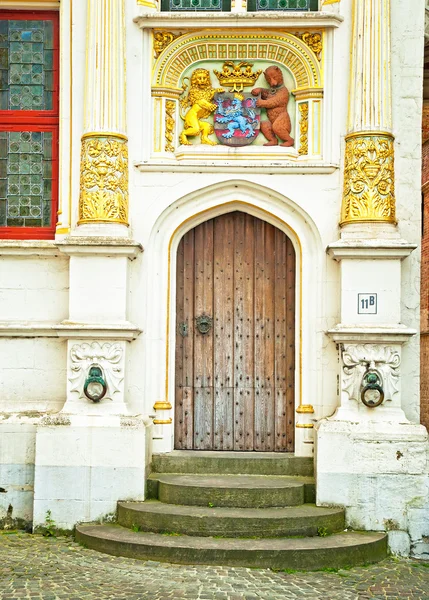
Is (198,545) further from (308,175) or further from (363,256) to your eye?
(308,175)

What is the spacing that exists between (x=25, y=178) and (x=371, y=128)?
12.8 ft

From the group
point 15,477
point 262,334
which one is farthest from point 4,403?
point 262,334

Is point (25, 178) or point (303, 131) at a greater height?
point (303, 131)

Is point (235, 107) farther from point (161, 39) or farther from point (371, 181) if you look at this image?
point (371, 181)

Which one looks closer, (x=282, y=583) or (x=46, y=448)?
(x=282, y=583)

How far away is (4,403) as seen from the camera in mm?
9961

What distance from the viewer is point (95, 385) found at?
31.2 ft

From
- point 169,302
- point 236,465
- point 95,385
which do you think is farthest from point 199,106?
point 236,465

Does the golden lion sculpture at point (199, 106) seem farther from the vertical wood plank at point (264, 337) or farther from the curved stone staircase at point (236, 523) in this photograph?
the curved stone staircase at point (236, 523)

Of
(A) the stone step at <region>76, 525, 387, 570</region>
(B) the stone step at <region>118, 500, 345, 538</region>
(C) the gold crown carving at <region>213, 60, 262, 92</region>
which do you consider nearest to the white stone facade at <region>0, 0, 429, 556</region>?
(B) the stone step at <region>118, 500, 345, 538</region>

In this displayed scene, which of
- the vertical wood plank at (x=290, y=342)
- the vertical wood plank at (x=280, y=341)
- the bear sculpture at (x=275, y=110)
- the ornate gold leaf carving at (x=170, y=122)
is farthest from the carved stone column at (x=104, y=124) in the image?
the vertical wood plank at (x=290, y=342)

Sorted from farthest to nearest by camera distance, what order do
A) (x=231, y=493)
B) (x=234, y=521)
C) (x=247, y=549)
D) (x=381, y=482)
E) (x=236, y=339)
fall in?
(x=236, y=339) → (x=381, y=482) → (x=231, y=493) → (x=234, y=521) → (x=247, y=549)

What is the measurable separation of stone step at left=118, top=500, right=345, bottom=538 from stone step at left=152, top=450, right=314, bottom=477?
78 centimetres

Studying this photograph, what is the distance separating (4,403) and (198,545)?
2929mm
